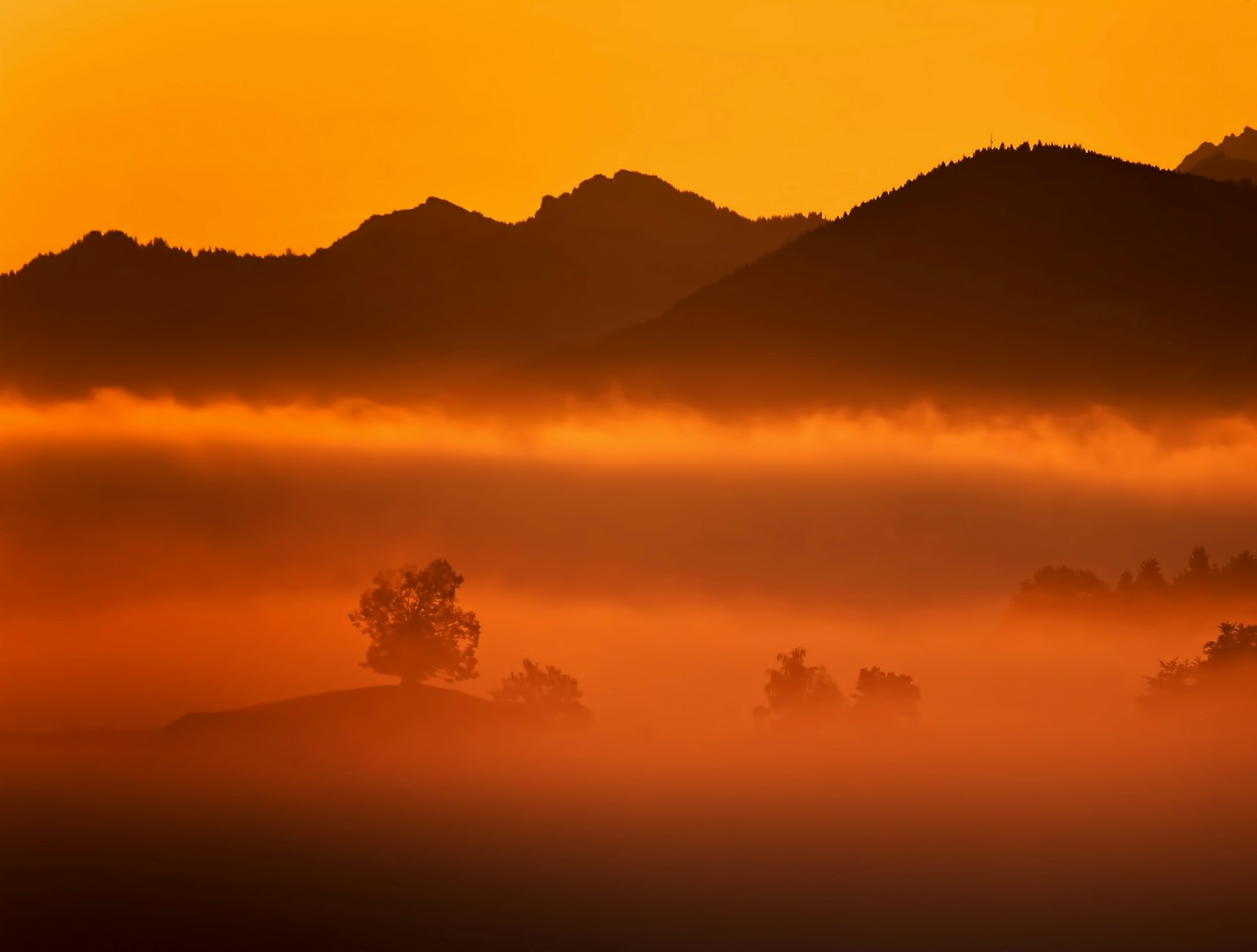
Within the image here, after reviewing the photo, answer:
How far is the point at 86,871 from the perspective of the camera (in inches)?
5404

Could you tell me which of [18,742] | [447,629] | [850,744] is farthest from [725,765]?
[18,742]

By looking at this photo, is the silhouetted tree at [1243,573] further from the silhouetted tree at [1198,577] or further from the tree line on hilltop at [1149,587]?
the silhouetted tree at [1198,577]

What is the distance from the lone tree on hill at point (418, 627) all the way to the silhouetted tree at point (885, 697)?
37032mm

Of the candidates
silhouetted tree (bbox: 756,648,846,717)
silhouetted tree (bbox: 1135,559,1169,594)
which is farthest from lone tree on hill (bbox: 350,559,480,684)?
silhouetted tree (bbox: 1135,559,1169,594)

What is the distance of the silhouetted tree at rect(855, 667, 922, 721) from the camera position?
488 feet

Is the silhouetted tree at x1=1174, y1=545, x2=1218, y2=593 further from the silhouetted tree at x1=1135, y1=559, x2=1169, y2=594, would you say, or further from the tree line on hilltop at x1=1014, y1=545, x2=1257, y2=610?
the silhouetted tree at x1=1135, y1=559, x2=1169, y2=594

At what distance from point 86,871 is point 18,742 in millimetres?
24244

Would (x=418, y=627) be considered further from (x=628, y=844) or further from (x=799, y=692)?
(x=628, y=844)

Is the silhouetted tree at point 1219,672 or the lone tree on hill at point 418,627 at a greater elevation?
the silhouetted tree at point 1219,672

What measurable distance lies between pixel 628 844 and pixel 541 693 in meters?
18.1

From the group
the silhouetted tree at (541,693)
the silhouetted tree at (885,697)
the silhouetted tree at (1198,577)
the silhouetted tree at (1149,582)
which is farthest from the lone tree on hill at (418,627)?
the silhouetted tree at (1198,577)

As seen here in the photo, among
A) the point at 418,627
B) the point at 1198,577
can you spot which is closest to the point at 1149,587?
the point at 1198,577

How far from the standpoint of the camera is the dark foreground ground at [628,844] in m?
135

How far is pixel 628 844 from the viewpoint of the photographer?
508ft
